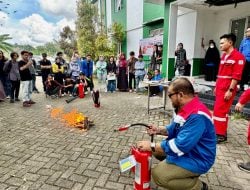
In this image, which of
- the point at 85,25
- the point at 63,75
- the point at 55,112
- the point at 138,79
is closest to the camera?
the point at 55,112

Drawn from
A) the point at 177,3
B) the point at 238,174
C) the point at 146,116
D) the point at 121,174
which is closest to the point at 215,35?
the point at 177,3

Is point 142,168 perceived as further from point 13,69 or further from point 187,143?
point 13,69

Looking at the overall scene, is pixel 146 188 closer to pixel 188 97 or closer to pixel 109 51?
pixel 188 97

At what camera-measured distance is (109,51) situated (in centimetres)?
1495

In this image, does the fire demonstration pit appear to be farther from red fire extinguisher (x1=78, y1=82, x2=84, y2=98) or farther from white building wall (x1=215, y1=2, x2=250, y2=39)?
white building wall (x1=215, y1=2, x2=250, y2=39)

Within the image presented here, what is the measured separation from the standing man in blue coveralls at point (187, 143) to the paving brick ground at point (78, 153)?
920 millimetres

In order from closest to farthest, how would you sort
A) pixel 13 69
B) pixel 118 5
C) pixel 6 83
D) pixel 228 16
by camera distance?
pixel 13 69, pixel 6 83, pixel 228 16, pixel 118 5

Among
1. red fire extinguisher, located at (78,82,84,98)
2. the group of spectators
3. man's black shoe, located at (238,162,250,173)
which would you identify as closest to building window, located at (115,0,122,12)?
the group of spectators

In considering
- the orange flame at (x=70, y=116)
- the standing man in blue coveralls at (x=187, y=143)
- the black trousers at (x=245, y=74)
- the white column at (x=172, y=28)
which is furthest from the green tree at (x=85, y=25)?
the standing man in blue coveralls at (x=187, y=143)

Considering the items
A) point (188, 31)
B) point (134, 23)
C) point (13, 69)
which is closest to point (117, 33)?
point (134, 23)

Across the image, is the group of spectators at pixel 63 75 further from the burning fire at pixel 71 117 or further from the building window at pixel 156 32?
the building window at pixel 156 32

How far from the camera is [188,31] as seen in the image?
9.17 m

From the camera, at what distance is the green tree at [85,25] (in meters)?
16.8

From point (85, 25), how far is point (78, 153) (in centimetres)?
1516
